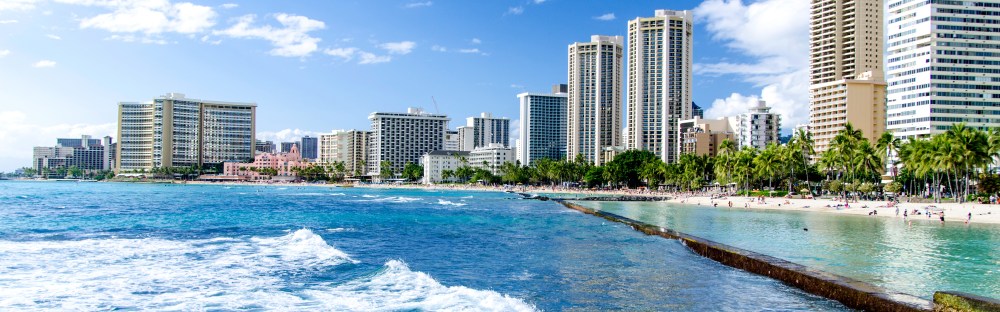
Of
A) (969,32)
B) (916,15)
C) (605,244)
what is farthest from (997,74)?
(605,244)

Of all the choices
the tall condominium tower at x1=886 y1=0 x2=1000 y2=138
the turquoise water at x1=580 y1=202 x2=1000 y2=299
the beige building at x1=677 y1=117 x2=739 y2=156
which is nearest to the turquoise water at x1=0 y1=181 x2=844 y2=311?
the turquoise water at x1=580 y1=202 x2=1000 y2=299

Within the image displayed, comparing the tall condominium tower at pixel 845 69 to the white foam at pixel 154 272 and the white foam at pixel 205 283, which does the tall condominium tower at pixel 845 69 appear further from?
the white foam at pixel 205 283

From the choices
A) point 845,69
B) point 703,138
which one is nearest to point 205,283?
point 845,69

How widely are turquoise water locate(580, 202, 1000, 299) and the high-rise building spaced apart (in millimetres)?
125561

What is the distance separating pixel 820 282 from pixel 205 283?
2204 centimetres

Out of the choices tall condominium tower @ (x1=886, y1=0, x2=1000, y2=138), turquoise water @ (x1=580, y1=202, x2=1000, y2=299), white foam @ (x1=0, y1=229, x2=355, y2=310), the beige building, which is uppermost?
tall condominium tower @ (x1=886, y1=0, x2=1000, y2=138)

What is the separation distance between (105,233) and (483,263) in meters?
28.3

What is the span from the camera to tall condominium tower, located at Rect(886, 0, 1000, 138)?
11900 cm

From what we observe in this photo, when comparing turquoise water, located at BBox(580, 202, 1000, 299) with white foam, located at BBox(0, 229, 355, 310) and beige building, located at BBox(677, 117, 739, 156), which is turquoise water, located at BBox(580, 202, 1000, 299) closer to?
white foam, located at BBox(0, 229, 355, 310)

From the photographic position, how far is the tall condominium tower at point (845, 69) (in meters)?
146

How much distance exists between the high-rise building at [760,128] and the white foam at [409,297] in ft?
567

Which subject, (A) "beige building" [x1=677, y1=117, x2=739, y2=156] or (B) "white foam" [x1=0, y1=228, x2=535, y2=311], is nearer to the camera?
(B) "white foam" [x1=0, y1=228, x2=535, y2=311]

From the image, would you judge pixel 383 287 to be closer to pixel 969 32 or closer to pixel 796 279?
pixel 796 279

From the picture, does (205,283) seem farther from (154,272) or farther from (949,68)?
(949,68)
